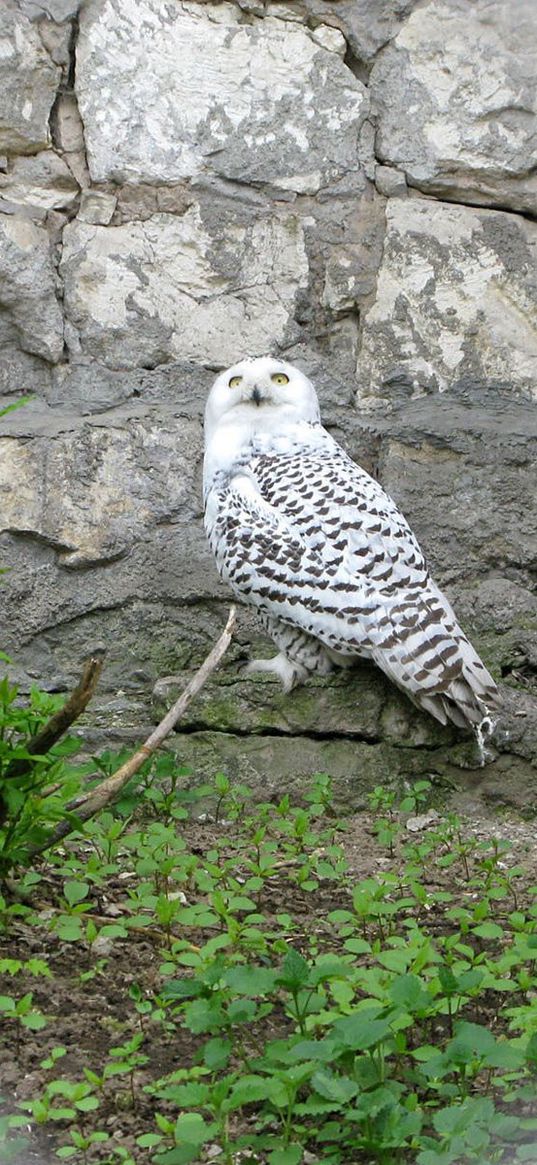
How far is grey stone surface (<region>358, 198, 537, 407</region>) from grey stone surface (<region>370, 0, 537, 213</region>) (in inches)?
5.8

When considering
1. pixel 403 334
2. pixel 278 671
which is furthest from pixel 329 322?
pixel 278 671

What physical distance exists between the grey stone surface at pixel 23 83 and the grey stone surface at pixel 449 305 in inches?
42.4

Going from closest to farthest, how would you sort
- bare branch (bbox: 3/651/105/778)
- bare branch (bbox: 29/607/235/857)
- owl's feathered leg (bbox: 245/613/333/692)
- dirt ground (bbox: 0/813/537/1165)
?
1. dirt ground (bbox: 0/813/537/1165)
2. bare branch (bbox: 3/651/105/778)
3. bare branch (bbox: 29/607/235/857)
4. owl's feathered leg (bbox: 245/613/333/692)

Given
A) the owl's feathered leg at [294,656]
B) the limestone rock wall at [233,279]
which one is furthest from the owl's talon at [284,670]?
the limestone rock wall at [233,279]

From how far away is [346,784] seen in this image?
392 cm

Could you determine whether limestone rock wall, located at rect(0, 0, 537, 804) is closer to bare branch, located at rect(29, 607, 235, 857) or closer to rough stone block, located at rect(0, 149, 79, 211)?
rough stone block, located at rect(0, 149, 79, 211)

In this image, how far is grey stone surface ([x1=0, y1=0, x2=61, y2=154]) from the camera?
4.25m

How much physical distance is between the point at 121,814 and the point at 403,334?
1.75 metres

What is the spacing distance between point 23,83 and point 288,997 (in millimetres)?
2887

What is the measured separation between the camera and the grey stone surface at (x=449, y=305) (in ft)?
14.5

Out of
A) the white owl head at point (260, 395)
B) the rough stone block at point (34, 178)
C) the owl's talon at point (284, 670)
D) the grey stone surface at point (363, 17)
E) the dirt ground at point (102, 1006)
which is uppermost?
the grey stone surface at point (363, 17)

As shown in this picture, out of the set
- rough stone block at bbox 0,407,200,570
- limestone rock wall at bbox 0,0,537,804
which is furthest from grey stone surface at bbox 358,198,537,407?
rough stone block at bbox 0,407,200,570

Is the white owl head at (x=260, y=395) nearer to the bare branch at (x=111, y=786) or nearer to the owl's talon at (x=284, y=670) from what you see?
the owl's talon at (x=284, y=670)

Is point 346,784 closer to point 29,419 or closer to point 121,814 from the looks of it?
point 121,814
